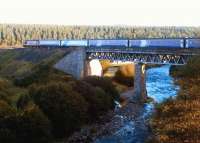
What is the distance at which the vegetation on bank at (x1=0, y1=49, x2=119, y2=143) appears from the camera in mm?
47625

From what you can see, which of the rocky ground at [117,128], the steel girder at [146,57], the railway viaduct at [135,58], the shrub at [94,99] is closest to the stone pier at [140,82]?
the railway viaduct at [135,58]

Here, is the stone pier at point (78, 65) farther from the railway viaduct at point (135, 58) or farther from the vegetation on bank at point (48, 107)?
the vegetation on bank at point (48, 107)

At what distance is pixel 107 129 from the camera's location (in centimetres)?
5831

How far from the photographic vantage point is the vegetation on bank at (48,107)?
4762 cm

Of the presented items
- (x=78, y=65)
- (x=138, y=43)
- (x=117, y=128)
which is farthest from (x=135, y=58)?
(x=117, y=128)

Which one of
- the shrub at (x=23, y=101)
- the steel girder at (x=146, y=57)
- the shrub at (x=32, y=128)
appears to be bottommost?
the shrub at (x=32, y=128)

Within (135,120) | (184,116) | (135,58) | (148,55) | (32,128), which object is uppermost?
(148,55)

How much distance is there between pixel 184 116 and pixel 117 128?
3150 cm

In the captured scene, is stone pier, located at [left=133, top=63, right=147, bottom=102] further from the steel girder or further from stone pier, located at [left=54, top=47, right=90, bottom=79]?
stone pier, located at [left=54, top=47, right=90, bottom=79]

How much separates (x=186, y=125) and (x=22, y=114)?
25319 mm

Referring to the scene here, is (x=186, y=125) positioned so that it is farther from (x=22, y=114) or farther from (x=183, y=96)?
(x=22, y=114)

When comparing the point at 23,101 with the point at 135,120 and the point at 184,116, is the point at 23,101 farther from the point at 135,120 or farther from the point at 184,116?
the point at 184,116

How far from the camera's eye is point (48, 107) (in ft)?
182

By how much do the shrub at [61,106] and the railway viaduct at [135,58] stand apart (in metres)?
15.5
